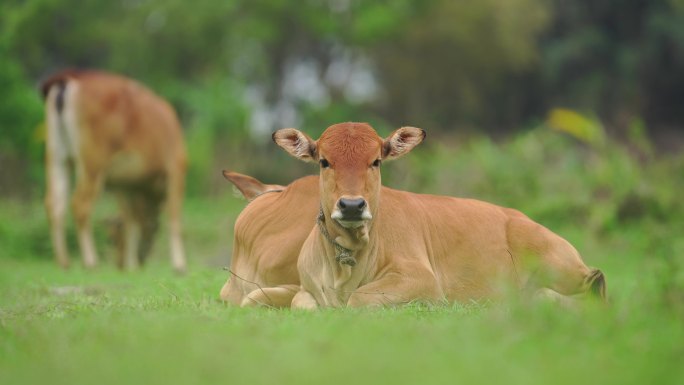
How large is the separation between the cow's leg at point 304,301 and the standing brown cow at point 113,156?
23.1ft

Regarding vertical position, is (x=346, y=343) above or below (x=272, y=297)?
above

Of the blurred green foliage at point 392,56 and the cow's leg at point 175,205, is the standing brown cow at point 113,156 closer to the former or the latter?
the cow's leg at point 175,205

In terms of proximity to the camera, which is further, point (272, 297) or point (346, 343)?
point (272, 297)

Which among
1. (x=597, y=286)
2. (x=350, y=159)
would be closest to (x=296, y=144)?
(x=350, y=159)

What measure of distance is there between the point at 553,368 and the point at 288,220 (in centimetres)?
422

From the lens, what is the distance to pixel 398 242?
26.2 feet

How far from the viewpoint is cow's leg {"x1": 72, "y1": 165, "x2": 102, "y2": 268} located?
1484 cm

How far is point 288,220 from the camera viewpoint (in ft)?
28.6

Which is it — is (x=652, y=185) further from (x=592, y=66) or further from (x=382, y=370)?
(x=592, y=66)

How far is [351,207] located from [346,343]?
188cm

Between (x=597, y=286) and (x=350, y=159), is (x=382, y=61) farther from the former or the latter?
(x=350, y=159)

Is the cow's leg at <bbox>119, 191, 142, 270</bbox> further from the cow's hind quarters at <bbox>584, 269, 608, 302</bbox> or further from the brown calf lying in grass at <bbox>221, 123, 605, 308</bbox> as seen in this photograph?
Answer: the cow's hind quarters at <bbox>584, 269, 608, 302</bbox>

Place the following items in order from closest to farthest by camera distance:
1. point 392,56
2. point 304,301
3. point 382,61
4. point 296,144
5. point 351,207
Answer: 1. point 351,207
2. point 304,301
3. point 296,144
4. point 392,56
5. point 382,61

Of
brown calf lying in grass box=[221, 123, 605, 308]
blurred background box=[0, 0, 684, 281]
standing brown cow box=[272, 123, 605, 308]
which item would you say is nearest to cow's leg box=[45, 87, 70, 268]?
brown calf lying in grass box=[221, 123, 605, 308]
